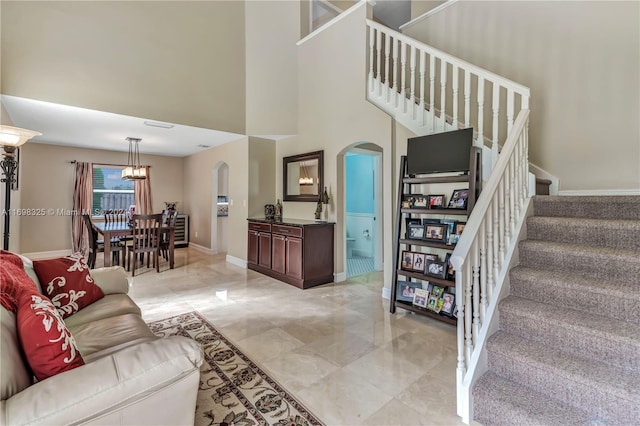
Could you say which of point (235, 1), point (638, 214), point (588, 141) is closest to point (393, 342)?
point (638, 214)

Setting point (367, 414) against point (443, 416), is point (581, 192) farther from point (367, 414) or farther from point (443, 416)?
point (367, 414)

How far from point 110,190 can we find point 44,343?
289 inches

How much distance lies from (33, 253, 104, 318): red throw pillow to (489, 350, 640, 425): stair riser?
9.06 feet

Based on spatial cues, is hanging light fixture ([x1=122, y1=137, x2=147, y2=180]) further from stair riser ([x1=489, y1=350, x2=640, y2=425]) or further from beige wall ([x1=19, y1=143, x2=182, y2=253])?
stair riser ([x1=489, y1=350, x2=640, y2=425])

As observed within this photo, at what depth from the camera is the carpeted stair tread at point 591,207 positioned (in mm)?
2270

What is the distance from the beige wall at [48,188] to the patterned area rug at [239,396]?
6.09 metres

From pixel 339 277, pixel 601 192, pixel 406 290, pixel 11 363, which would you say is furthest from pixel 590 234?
pixel 11 363

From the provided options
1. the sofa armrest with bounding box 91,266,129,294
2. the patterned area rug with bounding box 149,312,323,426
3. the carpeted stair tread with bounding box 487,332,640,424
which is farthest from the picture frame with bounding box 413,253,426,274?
the sofa armrest with bounding box 91,266,129,294

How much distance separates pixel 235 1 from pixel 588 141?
5352 mm

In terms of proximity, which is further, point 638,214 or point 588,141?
point 588,141

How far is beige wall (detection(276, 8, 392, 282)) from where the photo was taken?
13.0 ft

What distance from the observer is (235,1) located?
5066 millimetres

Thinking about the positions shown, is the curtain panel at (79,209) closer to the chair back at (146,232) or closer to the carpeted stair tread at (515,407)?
the chair back at (146,232)

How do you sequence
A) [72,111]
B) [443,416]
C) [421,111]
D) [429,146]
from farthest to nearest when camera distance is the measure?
[72,111] < [421,111] < [429,146] < [443,416]
